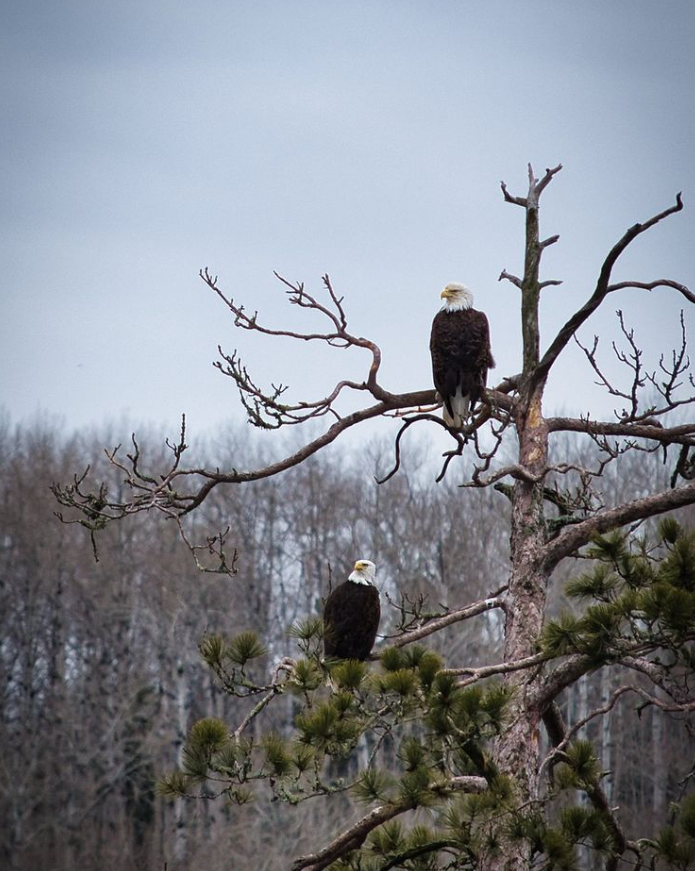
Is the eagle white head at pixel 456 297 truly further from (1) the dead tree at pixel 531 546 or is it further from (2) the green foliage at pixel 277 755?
(2) the green foliage at pixel 277 755

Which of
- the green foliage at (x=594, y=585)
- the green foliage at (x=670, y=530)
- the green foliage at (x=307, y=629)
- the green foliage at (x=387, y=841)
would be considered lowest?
the green foliage at (x=387, y=841)

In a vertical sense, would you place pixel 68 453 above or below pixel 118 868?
above

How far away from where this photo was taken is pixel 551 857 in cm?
505

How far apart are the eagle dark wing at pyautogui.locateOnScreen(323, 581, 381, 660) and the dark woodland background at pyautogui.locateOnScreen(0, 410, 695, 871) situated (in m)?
14.0

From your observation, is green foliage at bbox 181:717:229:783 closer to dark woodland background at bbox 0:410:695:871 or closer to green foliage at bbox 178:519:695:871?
green foliage at bbox 178:519:695:871

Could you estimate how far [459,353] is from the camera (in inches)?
298

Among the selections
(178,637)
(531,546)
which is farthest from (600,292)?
(178,637)

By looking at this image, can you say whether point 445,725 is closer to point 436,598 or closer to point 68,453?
point 436,598

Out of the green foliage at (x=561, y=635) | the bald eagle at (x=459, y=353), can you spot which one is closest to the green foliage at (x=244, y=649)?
the green foliage at (x=561, y=635)

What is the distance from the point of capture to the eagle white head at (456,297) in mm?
8039

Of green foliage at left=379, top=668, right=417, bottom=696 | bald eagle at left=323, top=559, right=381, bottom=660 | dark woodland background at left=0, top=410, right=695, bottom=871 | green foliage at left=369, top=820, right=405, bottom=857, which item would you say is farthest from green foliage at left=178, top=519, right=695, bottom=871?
dark woodland background at left=0, top=410, right=695, bottom=871

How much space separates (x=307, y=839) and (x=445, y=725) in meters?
17.4

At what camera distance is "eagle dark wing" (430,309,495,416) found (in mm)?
7312

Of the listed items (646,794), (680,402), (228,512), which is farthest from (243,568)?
(680,402)
